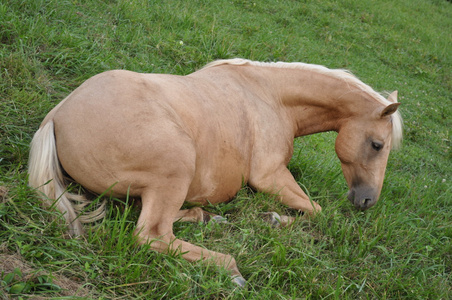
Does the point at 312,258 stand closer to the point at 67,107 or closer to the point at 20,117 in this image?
the point at 67,107

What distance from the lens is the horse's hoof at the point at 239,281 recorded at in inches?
117

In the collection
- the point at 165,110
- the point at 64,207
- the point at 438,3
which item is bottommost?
the point at 438,3

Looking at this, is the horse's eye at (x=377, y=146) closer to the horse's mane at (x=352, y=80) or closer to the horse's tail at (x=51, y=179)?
the horse's mane at (x=352, y=80)

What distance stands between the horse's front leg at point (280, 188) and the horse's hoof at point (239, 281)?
1.31 m

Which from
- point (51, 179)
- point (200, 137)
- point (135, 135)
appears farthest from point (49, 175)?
point (200, 137)

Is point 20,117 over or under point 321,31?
over

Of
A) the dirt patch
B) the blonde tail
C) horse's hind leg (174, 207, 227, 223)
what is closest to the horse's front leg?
horse's hind leg (174, 207, 227, 223)

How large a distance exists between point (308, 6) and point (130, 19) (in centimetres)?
571

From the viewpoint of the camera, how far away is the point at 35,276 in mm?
2418

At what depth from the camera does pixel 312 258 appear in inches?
140

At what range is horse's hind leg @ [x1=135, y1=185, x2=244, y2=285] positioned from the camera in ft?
10.0

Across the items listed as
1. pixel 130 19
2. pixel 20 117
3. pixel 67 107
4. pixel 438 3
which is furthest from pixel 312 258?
pixel 438 3

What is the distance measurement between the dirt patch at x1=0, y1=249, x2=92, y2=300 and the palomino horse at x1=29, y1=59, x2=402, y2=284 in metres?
0.49

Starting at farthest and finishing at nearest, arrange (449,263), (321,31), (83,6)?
(321,31)
(83,6)
(449,263)
